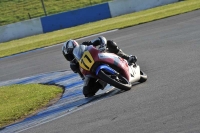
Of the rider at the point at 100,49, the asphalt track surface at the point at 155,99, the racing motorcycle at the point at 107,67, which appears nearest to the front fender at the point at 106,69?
the racing motorcycle at the point at 107,67

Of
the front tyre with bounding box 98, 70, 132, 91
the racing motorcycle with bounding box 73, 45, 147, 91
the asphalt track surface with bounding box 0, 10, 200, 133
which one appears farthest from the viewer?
the racing motorcycle with bounding box 73, 45, 147, 91

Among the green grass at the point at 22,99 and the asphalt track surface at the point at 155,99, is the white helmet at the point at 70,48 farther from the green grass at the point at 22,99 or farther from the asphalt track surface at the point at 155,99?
the asphalt track surface at the point at 155,99

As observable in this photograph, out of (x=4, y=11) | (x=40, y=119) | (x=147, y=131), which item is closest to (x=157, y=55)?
(x=40, y=119)

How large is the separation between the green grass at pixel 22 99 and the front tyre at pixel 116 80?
1635mm

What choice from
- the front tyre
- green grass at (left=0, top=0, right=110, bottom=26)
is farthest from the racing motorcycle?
green grass at (left=0, top=0, right=110, bottom=26)

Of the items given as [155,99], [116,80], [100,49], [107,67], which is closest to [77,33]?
[100,49]

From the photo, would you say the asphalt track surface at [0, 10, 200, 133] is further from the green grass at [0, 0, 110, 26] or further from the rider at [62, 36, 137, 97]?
the green grass at [0, 0, 110, 26]

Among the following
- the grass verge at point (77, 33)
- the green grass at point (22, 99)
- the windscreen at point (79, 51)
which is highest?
the windscreen at point (79, 51)

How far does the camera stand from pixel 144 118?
23.0 ft

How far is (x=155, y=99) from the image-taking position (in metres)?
8.05

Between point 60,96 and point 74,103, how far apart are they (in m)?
1.42

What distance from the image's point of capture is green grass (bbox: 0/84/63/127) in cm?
1014

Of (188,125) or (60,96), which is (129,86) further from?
(188,125)

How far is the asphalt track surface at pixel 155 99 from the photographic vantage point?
6711 millimetres
